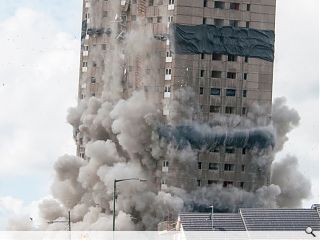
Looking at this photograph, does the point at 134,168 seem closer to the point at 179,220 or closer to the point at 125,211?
the point at 125,211

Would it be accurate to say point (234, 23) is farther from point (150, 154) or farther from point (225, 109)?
point (150, 154)

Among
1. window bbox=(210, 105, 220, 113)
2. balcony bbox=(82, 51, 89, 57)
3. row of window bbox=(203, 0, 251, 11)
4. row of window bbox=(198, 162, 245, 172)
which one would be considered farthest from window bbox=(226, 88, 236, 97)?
balcony bbox=(82, 51, 89, 57)

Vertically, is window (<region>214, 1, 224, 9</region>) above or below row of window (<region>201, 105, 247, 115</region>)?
above

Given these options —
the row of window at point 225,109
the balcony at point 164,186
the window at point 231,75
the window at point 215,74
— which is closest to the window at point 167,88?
the window at point 215,74

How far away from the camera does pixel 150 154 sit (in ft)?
588

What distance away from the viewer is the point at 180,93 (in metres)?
178

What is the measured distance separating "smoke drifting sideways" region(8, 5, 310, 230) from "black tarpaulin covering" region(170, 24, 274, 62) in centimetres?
410

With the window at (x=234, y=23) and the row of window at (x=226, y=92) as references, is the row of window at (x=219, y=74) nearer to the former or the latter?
the row of window at (x=226, y=92)

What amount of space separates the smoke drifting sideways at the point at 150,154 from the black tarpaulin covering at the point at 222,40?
162 inches

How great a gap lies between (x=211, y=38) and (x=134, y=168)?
17032 mm

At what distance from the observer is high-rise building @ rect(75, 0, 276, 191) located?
17838cm

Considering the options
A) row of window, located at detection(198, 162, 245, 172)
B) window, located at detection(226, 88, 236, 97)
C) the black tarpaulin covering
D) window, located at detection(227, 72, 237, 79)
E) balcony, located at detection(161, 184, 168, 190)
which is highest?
the black tarpaulin covering

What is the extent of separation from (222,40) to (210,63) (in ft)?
10.6

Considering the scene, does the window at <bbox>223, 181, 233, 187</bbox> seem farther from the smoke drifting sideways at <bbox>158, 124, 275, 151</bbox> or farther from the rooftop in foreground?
the rooftop in foreground
